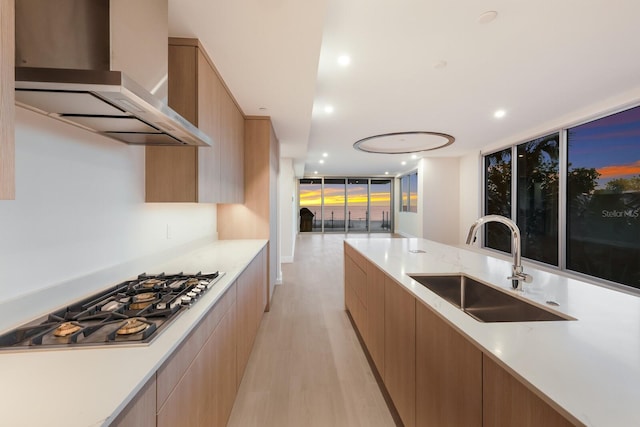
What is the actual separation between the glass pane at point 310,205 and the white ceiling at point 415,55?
794cm

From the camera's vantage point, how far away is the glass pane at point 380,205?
41.4ft

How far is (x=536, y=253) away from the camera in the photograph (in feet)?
17.2

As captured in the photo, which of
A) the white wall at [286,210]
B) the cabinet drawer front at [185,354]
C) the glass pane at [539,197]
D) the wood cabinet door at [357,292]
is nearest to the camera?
the cabinet drawer front at [185,354]

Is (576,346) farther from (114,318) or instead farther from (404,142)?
(404,142)

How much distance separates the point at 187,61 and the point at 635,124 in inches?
211

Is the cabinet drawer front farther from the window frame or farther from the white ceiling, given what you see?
the window frame

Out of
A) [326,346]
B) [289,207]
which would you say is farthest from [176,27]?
[289,207]

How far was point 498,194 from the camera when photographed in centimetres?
642

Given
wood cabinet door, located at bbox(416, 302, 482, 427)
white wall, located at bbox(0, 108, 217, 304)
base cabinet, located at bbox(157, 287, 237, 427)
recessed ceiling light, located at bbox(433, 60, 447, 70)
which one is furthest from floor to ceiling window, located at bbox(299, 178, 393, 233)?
wood cabinet door, located at bbox(416, 302, 482, 427)

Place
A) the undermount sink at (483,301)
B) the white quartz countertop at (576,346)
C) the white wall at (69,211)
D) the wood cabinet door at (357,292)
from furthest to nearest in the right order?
the wood cabinet door at (357,292)
the undermount sink at (483,301)
the white wall at (69,211)
the white quartz countertop at (576,346)

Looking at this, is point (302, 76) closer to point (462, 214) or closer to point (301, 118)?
point (301, 118)

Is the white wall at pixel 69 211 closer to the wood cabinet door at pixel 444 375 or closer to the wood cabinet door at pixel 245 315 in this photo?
the wood cabinet door at pixel 245 315

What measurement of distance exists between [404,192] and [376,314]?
1003cm

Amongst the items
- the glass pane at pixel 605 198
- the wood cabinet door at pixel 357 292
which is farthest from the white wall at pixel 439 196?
the wood cabinet door at pixel 357 292
